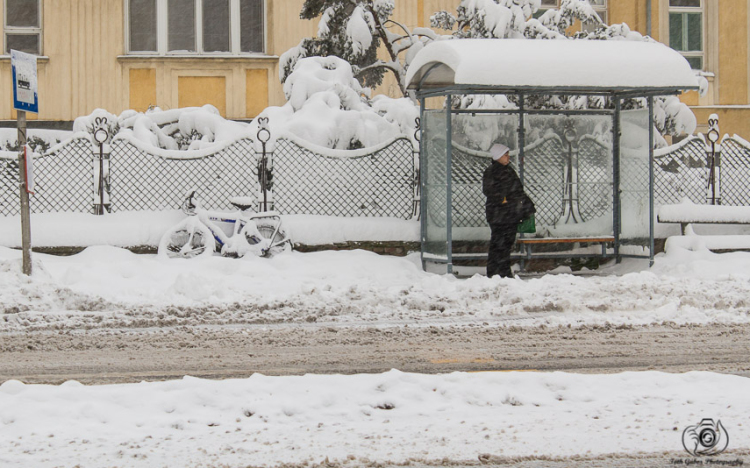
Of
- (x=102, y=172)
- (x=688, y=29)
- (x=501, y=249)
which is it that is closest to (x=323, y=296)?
(x=501, y=249)

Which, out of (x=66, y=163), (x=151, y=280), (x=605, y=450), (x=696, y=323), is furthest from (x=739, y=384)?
(x=66, y=163)

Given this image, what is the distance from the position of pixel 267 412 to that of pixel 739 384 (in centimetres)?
292

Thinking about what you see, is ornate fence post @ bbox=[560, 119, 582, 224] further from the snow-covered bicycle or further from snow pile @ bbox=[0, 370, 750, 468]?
snow pile @ bbox=[0, 370, 750, 468]

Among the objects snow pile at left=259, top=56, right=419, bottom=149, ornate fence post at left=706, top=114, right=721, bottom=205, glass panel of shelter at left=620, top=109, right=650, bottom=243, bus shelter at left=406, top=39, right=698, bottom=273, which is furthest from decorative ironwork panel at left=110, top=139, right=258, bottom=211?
ornate fence post at left=706, top=114, right=721, bottom=205

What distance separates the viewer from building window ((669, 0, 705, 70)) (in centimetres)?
2180

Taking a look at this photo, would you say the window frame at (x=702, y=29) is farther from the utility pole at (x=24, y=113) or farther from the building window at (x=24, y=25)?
the utility pole at (x=24, y=113)

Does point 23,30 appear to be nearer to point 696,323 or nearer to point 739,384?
point 696,323

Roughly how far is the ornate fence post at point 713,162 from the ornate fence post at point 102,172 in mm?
8750

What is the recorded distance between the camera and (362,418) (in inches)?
207

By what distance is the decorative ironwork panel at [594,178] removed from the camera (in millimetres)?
13984

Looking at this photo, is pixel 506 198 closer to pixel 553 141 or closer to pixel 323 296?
pixel 553 141

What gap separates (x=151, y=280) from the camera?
11.5 m

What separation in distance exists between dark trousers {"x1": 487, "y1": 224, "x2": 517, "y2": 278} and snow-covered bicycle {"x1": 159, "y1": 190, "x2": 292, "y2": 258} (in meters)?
2.82

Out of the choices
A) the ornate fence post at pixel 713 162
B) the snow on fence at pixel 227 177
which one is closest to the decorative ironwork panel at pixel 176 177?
the snow on fence at pixel 227 177
